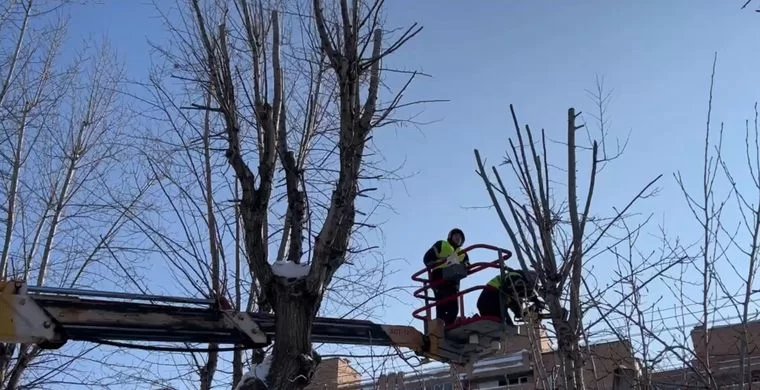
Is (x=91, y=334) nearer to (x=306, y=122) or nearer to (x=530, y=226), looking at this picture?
(x=530, y=226)

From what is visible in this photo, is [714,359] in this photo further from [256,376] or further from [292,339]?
[256,376]

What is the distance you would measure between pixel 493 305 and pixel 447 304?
0.52 m

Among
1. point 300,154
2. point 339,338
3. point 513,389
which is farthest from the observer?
point 513,389

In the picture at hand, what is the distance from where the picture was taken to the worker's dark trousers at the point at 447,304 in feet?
26.8

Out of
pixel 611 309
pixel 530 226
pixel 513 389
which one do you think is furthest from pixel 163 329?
pixel 513 389

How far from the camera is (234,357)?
857cm

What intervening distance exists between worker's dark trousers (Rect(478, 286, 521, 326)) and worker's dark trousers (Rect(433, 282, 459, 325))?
276 mm

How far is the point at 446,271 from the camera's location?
27.6 feet

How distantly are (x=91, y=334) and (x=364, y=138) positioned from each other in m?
2.52

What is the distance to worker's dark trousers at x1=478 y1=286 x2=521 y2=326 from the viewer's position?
7.86m

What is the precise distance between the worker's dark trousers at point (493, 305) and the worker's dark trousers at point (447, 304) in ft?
0.91

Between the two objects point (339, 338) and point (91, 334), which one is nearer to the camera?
point (91, 334)

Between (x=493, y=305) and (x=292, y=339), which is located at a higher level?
(x=493, y=305)

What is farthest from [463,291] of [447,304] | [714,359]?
[714,359]
